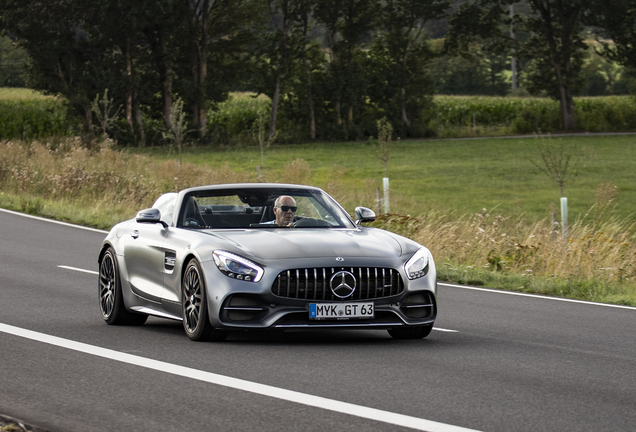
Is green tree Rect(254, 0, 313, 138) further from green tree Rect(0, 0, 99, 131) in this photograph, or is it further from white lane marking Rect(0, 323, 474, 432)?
white lane marking Rect(0, 323, 474, 432)

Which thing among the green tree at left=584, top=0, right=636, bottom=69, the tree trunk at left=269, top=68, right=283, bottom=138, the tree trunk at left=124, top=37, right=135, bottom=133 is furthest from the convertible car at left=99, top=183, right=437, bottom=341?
the green tree at left=584, top=0, right=636, bottom=69

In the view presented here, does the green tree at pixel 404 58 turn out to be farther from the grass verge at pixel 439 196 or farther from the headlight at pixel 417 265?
the headlight at pixel 417 265

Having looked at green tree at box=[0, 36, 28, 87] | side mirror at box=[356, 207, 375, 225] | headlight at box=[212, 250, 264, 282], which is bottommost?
headlight at box=[212, 250, 264, 282]

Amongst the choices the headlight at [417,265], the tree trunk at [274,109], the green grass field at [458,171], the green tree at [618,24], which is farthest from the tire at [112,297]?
the green tree at [618,24]

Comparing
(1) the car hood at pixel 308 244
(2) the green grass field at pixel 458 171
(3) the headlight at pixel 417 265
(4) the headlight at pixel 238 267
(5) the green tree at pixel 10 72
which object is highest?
(5) the green tree at pixel 10 72

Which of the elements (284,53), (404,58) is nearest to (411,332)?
(284,53)

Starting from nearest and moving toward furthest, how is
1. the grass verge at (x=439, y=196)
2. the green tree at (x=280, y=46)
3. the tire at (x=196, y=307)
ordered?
the tire at (x=196, y=307)
the grass verge at (x=439, y=196)
the green tree at (x=280, y=46)

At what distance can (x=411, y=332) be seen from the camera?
29.4ft

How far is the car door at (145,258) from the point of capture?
9.26 m

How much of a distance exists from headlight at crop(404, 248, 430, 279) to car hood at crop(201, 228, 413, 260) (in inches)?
4.9

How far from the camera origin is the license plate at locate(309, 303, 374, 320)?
8086 millimetres

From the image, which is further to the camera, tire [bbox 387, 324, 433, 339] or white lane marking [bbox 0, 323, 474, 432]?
tire [bbox 387, 324, 433, 339]

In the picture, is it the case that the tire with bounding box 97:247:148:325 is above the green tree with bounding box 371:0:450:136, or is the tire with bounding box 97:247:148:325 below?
below

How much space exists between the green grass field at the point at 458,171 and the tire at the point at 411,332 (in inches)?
606
